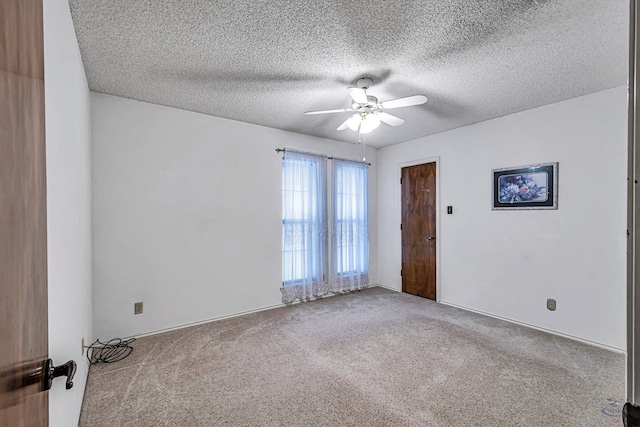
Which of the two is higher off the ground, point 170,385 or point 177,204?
point 177,204

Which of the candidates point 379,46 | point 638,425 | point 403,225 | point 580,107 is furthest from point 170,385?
point 580,107

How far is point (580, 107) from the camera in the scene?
2.96 m

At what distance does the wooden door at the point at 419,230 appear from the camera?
436 centimetres

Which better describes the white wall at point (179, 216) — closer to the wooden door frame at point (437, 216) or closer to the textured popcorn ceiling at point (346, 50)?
the textured popcorn ceiling at point (346, 50)

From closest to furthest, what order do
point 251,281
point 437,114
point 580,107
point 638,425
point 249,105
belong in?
1. point 638,425
2. point 580,107
3. point 249,105
4. point 437,114
5. point 251,281

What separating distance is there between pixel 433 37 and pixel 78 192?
265cm

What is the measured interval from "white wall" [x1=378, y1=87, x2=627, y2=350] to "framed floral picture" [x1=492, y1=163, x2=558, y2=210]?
0.07 metres

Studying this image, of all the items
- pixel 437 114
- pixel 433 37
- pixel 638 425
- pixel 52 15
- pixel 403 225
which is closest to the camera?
pixel 638 425

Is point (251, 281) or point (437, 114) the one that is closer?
point (437, 114)

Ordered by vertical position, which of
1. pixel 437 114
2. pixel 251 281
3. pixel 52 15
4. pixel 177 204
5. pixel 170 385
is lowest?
pixel 170 385

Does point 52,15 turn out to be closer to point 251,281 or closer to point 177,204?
point 177,204

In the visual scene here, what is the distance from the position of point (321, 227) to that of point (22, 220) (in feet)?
12.8

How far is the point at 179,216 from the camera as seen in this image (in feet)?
10.9

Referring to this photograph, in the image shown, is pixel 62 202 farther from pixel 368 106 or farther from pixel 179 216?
pixel 368 106
